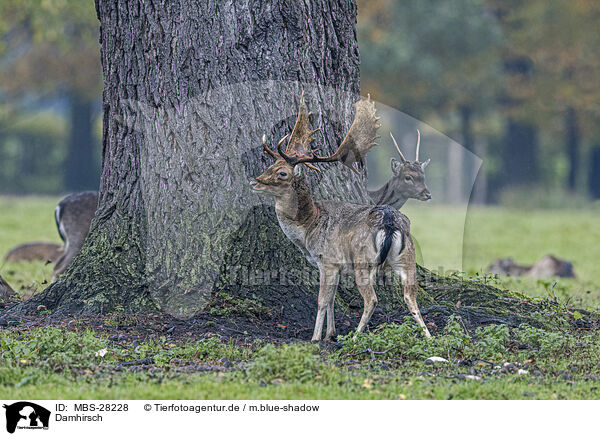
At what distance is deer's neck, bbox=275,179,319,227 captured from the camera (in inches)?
268

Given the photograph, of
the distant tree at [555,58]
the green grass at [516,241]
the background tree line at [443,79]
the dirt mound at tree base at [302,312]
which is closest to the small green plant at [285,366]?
the dirt mound at tree base at [302,312]

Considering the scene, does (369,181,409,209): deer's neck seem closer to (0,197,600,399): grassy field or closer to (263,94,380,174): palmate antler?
(263,94,380,174): palmate antler

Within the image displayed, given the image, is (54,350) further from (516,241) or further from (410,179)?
(516,241)

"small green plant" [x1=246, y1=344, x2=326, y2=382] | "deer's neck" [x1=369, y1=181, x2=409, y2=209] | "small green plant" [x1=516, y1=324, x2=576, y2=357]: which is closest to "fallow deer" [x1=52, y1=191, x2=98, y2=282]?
"deer's neck" [x1=369, y1=181, x2=409, y2=209]

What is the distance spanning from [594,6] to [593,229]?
11.6 metres

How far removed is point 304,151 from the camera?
696 centimetres

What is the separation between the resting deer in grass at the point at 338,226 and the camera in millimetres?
6434

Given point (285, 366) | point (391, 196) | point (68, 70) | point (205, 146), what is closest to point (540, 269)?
point (391, 196)

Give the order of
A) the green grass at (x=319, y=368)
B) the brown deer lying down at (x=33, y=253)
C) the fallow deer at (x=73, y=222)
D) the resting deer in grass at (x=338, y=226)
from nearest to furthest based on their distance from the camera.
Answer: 1. the green grass at (x=319, y=368)
2. the resting deer in grass at (x=338, y=226)
3. the fallow deer at (x=73, y=222)
4. the brown deer lying down at (x=33, y=253)

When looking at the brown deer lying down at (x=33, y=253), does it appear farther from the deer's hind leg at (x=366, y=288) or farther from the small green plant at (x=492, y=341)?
the small green plant at (x=492, y=341)

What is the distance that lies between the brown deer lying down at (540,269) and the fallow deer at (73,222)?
6.09 meters

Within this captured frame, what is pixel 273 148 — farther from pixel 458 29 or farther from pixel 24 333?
pixel 458 29

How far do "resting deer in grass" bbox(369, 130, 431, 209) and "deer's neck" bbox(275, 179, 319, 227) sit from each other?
9.71ft

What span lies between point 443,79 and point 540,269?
1797 cm
